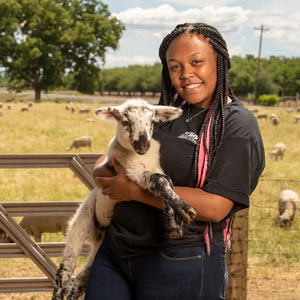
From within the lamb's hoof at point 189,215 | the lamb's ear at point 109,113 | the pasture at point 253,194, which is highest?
the lamb's ear at point 109,113

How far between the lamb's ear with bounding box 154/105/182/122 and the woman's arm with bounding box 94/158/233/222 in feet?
1.25

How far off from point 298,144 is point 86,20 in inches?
1747

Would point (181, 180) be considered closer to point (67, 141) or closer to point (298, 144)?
point (67, 141)

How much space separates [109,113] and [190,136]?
2.06 feet

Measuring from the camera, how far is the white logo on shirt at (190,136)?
207 cm

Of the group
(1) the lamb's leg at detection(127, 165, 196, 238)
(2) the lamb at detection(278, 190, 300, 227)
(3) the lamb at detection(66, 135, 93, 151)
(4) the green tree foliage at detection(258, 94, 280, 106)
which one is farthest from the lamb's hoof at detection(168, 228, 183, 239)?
(4) the green tree foliage at detection(258, 94, 280, 106)

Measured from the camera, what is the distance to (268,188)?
34.2 feet

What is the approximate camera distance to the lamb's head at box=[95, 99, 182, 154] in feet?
7.48

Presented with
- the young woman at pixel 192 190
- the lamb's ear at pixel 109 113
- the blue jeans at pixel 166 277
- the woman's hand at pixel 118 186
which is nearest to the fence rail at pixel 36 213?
the lamb's ear at pixel 109 113

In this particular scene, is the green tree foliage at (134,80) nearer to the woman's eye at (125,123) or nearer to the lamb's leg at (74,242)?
the lamb's leg at (74,242)

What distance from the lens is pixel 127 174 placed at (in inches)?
93.4

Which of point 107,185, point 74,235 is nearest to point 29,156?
point 74,235

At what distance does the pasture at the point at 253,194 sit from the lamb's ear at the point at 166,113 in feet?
6.74

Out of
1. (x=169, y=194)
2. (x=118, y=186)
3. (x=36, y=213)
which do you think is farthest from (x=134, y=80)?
(x=169, y=194)
